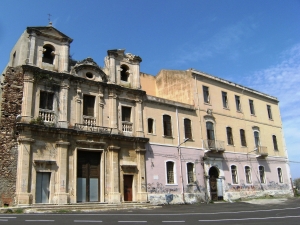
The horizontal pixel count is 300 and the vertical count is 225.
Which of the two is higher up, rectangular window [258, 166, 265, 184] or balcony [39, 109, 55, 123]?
balcony [39, 109, 55, 123]

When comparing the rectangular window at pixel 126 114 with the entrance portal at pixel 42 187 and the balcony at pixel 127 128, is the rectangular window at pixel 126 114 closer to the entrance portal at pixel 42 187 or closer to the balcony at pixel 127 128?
the balcony at pixel 127 128

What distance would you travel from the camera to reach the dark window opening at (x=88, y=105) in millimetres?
22905

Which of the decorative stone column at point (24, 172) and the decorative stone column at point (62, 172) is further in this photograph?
the decorative stone column at point (62, 172)

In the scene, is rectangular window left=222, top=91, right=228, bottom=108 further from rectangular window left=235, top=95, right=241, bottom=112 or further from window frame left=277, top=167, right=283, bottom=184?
window frame left=277, top=167, right=283, bottom=184

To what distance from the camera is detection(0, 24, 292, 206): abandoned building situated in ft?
64.4

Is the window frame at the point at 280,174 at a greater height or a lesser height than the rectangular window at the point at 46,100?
lesser

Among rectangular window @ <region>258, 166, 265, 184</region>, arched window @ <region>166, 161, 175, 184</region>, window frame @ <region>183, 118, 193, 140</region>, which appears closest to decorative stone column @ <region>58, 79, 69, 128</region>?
arched window @ <region>166, 161, 175, 184</region>

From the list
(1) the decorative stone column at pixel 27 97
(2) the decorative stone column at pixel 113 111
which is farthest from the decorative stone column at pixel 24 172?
(2) the decorative stone column at pixel 113 111

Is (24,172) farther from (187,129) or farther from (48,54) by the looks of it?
(187,129)

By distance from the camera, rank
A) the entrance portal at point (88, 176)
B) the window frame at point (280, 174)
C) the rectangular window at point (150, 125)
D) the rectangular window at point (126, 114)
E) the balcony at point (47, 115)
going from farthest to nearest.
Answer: the window frame at point (280, 174) < the rectangular window at point (150, 125) < the rectangular window at point (126, 114) < the entrance portal at point (88, 176) < the balcony at point (47, 115)

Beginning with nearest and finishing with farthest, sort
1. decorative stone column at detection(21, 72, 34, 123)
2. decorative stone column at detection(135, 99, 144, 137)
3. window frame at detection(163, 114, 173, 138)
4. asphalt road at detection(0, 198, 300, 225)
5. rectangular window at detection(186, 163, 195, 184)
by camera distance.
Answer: asphalt road at detection(0, 198, 300, 225) → decorative stone column at detection(21, 72, 34, 123) → decorative stone column at detection(135, 99, 144, 137) → window frame at detection(163, 114, 173, 138) → rectangular window at detection(186, 163, 195, 184)

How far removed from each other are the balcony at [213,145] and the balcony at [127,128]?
307 inches

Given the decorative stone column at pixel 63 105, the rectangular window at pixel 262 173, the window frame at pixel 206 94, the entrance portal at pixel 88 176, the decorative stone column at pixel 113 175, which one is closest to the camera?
the decorative stone column at pixel 63 105

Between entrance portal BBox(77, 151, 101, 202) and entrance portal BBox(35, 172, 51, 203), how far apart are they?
2170mm
